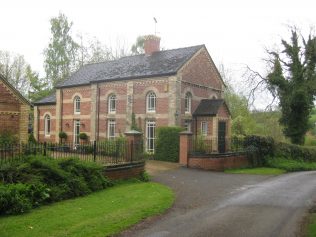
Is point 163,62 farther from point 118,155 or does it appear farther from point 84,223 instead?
point 84,223

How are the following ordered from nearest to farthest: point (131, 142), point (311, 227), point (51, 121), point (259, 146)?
point (311, 227)
point (131, 142)
point (259, 146)
point (51, 121)

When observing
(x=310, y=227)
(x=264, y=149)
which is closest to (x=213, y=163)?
(x=264, y=149)

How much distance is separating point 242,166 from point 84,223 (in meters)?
16.6

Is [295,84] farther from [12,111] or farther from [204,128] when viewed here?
[12,111]

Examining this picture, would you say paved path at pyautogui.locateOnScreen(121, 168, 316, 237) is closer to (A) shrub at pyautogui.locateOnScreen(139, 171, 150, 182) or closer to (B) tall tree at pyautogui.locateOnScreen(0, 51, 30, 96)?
(A) shrub at pyautogui.locateOnScreen(139, 171, 150, 182)

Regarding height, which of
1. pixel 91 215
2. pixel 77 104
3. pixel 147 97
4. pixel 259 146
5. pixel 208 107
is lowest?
pixel 91 215

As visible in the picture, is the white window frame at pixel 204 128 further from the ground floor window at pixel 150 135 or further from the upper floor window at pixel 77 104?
the upper floor window at pixel 77 104

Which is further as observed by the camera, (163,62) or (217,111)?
(163,62)

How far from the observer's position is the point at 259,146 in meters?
24.7

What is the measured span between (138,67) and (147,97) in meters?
3.43

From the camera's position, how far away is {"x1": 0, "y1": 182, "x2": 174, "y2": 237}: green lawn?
26.0 feet

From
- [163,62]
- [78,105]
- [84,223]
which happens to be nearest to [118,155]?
[84,223]

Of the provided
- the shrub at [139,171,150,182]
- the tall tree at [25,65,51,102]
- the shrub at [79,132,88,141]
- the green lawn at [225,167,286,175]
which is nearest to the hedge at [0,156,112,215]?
the shrub at [139,171,150,182]

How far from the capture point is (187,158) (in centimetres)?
2162
